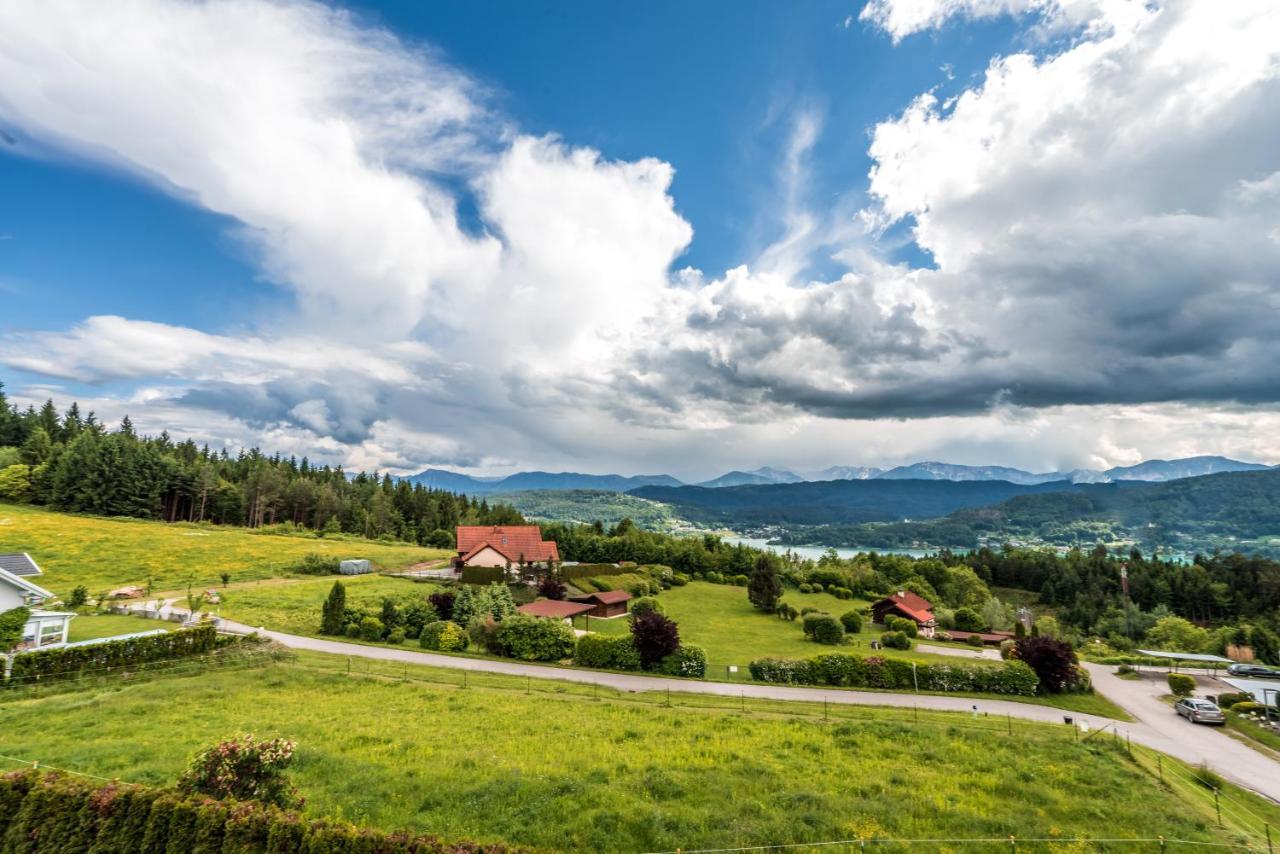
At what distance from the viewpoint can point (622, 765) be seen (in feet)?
49.8

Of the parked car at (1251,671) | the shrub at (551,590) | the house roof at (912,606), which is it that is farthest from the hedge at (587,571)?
the parked car at (1251,671)

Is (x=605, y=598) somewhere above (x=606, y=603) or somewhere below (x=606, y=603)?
above

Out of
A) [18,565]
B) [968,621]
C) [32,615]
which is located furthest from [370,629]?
[968,621]

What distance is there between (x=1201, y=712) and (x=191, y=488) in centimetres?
12646

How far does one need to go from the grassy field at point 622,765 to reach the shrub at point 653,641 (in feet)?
33.0

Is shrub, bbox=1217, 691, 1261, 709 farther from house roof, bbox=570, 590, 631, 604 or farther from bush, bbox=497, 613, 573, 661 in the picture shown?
house roof, bbox=570, 590, 631, 604

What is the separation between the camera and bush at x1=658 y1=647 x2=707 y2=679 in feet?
113

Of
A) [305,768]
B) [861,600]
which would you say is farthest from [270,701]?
[861,600]

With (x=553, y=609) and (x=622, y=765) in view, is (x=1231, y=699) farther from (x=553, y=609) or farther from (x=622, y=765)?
(x=553, y=609)

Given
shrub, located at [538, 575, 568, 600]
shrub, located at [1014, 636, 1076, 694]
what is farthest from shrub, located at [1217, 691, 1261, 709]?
shrub, located at [538, 575, 568, 600]

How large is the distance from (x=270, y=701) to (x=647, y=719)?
1497cm

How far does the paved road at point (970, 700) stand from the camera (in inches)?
906

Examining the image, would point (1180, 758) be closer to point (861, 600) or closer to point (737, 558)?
point (861, 600)

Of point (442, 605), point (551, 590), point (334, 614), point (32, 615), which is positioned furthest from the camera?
point (551, 590)
